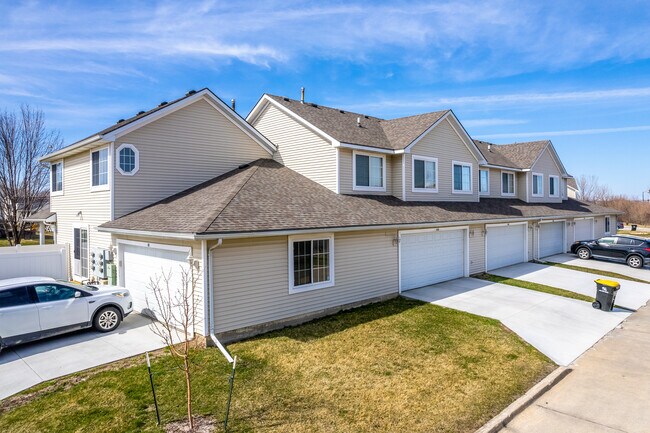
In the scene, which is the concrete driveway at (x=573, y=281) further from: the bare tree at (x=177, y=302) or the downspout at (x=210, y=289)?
the bare tree at (x=177, y=302)

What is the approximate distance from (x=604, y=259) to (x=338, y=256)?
2070 cm

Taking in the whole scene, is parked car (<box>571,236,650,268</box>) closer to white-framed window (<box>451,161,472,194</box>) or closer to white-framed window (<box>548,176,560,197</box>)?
white-framed window (<box>548,176,560,197</box>)

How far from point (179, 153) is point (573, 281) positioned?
59.0 feet

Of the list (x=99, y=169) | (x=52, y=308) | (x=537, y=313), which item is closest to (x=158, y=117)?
(x=99, y=169)

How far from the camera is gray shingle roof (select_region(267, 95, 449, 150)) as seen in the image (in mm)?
16281

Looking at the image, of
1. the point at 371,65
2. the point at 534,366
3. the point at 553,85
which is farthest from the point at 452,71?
the point at 534,366

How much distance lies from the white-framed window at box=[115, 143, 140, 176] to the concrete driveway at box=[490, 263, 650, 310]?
16.8 m

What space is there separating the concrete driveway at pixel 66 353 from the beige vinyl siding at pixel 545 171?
1036 inches

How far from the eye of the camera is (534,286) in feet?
52.1

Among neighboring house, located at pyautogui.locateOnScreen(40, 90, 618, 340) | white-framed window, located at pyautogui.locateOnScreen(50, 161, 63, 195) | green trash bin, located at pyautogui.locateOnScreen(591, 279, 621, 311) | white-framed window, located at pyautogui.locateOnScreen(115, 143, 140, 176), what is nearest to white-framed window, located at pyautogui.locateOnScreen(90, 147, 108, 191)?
neighboring house, located at pyautogui.locateOnScreen(40, 90, 618, 340)

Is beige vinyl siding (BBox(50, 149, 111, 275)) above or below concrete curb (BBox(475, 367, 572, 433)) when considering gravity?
above

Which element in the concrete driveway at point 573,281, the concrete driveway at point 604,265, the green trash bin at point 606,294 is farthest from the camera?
the concrete driveway at point 604,265

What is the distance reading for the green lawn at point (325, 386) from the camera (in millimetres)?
6035

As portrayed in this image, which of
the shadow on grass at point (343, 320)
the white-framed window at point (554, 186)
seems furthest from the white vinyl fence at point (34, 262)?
the white-framed window at point (554, 186)
